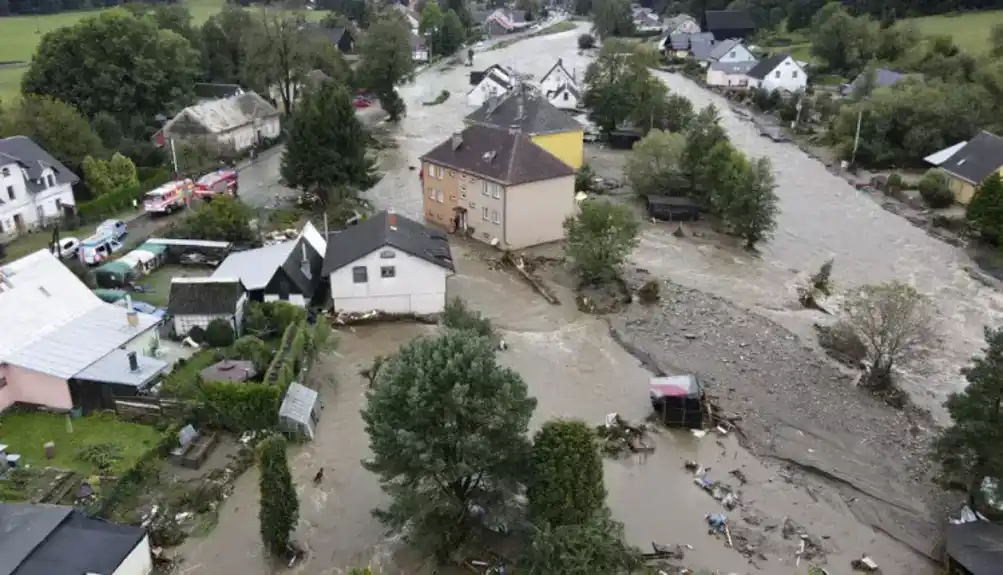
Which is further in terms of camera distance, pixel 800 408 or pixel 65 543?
pixel 800 408

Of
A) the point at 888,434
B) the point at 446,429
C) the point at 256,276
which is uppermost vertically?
the point at 446,429

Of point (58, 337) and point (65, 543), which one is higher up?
point (65, 543)

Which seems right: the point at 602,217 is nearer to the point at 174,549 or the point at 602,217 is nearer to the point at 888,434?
the point at 888,434

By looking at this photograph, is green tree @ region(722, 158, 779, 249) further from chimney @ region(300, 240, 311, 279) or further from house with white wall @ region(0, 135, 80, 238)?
house with white wall @ region(0, 135, 80, 238)

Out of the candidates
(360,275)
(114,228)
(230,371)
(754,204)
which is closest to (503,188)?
(360,275)

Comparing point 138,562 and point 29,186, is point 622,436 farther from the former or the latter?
point 29,186

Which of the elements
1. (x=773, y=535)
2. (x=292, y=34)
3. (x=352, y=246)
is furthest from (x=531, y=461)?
(x=292, y=34)
